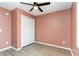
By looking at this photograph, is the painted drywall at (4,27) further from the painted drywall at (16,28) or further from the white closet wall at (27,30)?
the white closet wall at (27,30)

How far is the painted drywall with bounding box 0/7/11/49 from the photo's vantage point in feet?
6.07

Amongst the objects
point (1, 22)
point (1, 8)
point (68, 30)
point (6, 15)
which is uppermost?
point (1, 8)

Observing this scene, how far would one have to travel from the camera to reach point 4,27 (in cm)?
193

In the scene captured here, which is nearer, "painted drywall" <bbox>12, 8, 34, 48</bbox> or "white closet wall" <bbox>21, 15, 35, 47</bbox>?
"painted drywall" <bbox>12, 8, 34, 48</bbox>

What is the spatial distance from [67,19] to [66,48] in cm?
79

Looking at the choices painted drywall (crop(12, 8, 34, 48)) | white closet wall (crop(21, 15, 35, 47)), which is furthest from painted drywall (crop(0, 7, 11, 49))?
white closet wall (crop(21, 15, 35, 47))

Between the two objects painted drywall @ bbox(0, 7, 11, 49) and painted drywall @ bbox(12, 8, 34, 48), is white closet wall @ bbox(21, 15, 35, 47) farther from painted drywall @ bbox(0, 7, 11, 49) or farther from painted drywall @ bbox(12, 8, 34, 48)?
painted drywall @ bbox(0, 7, 11, 49)

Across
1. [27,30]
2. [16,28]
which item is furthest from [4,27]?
[27,30]

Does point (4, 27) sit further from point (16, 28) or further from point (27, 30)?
point (27, 30)

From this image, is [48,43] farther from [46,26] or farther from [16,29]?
[16,29]

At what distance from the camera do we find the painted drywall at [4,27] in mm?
1852

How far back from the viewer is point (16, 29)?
2.28m

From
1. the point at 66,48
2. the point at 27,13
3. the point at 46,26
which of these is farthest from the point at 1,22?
the point at 66,48

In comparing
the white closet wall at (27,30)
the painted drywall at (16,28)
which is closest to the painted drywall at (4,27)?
the painted drywall at (16,28)
